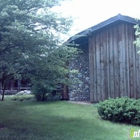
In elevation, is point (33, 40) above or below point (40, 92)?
above

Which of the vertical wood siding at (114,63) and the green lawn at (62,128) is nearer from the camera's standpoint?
the green lawn at (62,128)

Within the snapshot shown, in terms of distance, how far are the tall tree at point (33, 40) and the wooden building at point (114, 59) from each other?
9.33 feet

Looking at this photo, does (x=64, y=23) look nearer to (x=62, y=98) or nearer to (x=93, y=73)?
(x=93, y=73)

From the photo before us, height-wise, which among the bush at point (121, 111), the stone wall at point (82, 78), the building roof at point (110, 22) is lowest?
the bush at point (121, 111)

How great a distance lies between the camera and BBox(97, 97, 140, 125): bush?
7398 mm

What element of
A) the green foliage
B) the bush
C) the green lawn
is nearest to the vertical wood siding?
the green lawn

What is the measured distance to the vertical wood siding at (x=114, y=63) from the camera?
10445 mm

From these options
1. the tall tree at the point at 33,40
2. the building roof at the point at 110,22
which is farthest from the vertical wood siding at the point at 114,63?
the tall tree at the point at 33,40

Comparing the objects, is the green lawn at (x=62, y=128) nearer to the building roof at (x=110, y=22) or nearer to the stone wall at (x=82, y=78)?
the building roof at (x=110, y=22)

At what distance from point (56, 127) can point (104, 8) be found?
8458mm

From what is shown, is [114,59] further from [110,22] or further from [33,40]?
[33,40]

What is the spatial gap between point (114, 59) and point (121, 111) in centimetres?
390

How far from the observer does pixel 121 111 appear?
759 centimetres

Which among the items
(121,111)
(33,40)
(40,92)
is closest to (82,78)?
(40,92)
